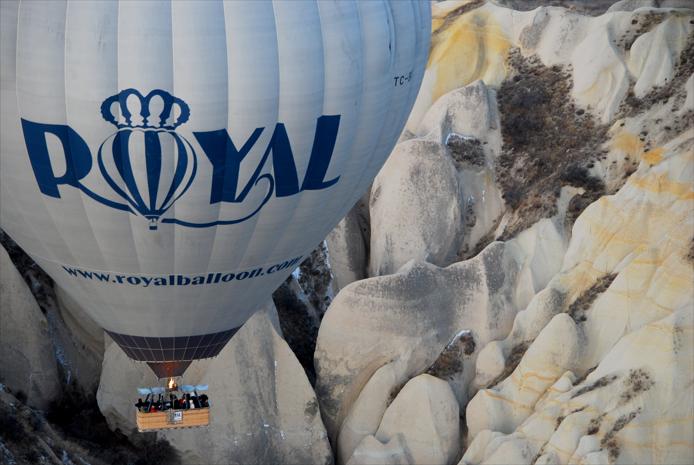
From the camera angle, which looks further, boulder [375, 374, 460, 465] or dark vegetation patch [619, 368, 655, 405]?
boulder [375, 374, 460, 465]

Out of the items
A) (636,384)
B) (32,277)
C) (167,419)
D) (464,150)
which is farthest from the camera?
(464,150)

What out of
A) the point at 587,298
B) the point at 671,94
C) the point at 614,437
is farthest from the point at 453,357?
the point at 671,94

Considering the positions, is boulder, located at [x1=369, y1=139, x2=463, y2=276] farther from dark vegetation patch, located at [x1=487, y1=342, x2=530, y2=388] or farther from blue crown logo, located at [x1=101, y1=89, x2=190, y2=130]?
blue crown logo, located at [x1=101, y1=89, x2=190, y2=130]

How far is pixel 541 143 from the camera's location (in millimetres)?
42688

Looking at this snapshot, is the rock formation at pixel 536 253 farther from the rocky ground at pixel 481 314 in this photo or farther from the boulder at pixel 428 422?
the boulder at pixel 428 422

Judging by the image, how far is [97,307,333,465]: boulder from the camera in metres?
38.4

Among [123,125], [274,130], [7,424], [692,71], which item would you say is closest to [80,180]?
[123,125]

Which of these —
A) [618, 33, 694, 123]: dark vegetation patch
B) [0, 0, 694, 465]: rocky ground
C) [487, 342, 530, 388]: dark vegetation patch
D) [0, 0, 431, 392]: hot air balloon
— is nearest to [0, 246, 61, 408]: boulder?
[0, 0, 694, 465]: rocky ground

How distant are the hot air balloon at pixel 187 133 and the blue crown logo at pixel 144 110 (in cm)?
2

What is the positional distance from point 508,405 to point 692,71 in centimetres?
941

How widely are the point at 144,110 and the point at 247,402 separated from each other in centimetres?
1466

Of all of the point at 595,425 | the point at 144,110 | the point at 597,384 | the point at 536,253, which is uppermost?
the point at 144,110

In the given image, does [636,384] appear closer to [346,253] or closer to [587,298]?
[587,298]

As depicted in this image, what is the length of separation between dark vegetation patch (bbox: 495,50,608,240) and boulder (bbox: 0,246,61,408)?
10.8 meters
